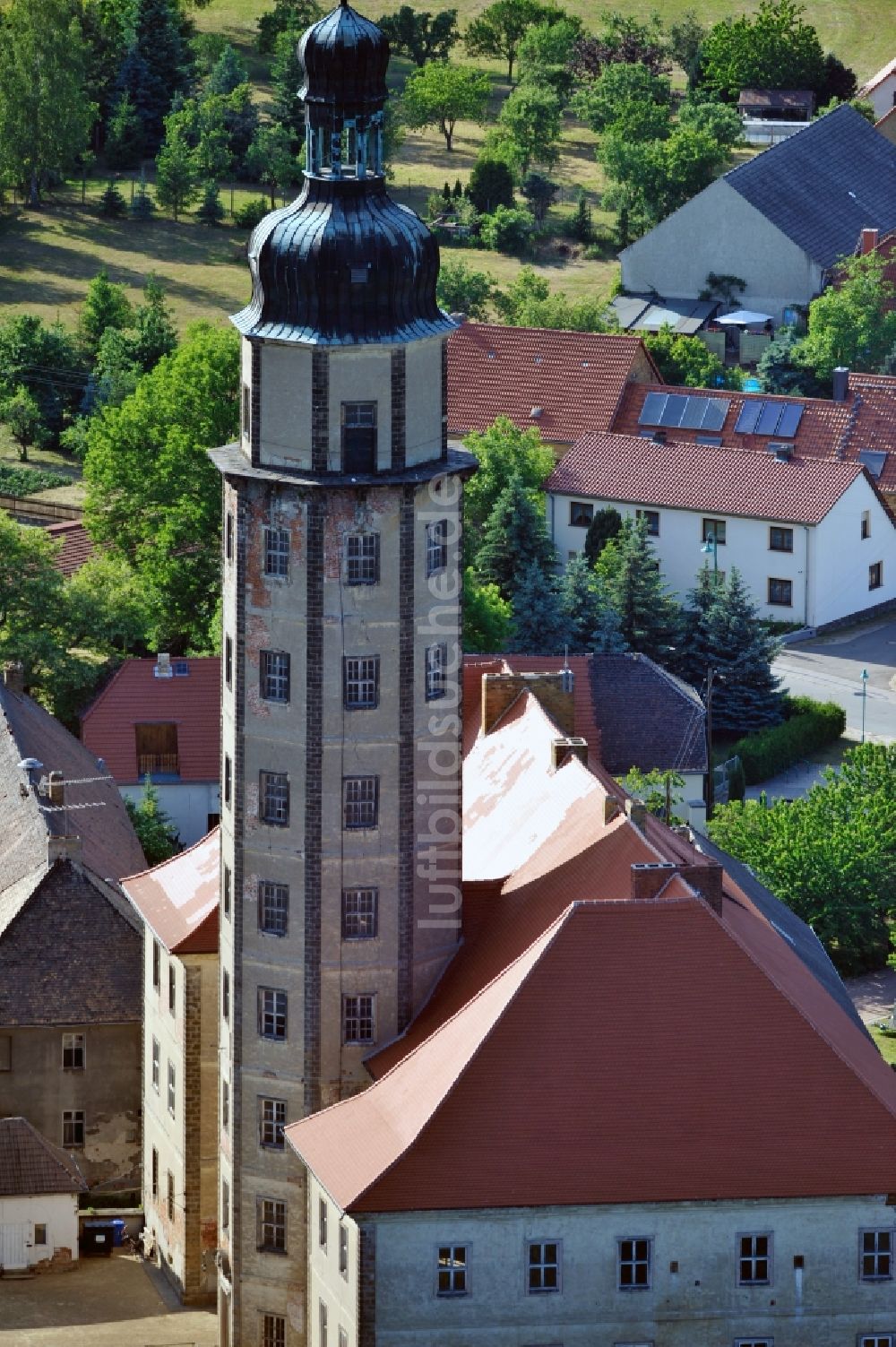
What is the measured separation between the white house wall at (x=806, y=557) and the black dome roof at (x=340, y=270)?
2400 inches

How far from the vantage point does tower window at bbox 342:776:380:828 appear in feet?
303

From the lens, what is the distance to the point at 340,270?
89188 mm

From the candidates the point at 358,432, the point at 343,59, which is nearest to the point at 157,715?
the point at 358,432

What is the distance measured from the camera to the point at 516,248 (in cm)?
19688

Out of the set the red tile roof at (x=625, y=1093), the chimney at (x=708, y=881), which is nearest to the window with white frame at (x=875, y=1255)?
the red tile roof at (x=625, y=1093)

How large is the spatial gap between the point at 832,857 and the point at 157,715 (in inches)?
926

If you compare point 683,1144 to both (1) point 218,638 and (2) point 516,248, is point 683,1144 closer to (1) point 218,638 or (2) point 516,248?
(1) point 218,638

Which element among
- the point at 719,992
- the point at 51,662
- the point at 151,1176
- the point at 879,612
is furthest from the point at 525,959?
the point at 879,612

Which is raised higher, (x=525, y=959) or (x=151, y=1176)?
(x=525, y=959)

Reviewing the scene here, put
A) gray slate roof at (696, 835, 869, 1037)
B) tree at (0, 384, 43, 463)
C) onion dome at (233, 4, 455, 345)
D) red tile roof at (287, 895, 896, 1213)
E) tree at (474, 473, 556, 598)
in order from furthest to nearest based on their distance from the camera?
tree at (0, 384, 43, 463), tree at (474, 473, 556, 598), gray slate roof at (696, 835, 869, 1037), red tile roof at (287, 895, 896, 1213), onion dome at (233, 4, 455, 345)

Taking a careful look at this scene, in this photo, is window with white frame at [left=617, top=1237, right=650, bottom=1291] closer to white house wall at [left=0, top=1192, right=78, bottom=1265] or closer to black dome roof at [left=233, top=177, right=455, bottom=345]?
white house wall at [left=0, top=1192, right=78, bottom=1265]

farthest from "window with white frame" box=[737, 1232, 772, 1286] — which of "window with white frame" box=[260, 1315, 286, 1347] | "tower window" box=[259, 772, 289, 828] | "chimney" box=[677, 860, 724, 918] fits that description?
"tower window" box=[259, 772, 289, 828]

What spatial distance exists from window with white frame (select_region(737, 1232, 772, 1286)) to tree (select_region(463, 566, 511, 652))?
48.6m

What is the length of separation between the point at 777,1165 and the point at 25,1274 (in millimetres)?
22120
